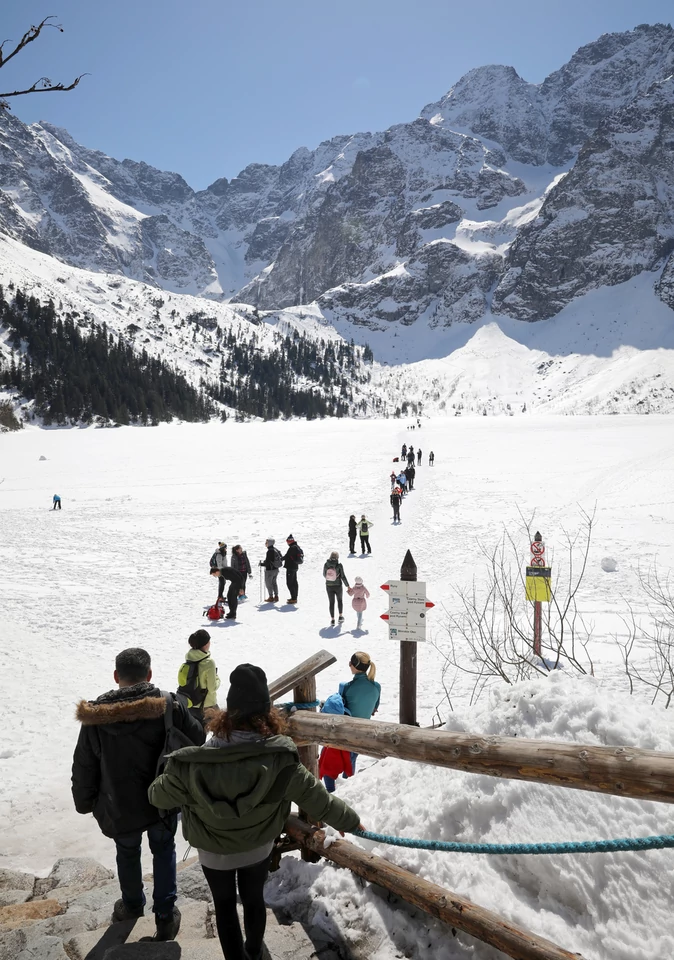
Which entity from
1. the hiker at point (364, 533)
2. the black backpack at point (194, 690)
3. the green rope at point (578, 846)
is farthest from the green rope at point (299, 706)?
the hiker at point (364, 533)

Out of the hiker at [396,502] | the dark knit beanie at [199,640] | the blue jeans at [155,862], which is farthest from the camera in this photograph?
the hiker at [396,502]

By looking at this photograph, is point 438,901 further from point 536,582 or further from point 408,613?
point 536,582

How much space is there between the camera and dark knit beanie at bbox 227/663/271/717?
2.63m

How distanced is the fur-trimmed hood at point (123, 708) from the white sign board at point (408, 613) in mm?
2674

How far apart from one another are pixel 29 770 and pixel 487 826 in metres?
5.46

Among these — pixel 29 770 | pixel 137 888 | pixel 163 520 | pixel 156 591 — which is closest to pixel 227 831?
pixel 137 888

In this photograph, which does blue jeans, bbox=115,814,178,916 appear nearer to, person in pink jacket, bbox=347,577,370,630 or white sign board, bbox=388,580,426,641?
white sign board, bbox=388,580,426,641

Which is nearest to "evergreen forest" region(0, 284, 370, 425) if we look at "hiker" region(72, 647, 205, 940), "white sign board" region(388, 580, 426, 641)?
"white sign board" region(388, 580, 426, 641)

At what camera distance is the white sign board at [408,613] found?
5.47m

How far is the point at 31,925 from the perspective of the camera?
3229 mm

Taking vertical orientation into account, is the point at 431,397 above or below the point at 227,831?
above

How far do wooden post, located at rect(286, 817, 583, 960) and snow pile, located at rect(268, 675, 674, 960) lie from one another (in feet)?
0.57

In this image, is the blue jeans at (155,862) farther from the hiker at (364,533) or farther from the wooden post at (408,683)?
the hiker at (364,533)

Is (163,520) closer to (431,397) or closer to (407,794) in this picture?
(407,794)
